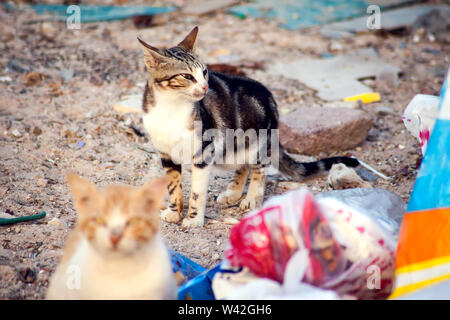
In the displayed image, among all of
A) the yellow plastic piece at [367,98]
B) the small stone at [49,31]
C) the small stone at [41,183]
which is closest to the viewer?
the small stone at [41,183]

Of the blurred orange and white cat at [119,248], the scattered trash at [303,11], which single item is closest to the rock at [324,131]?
the blurred orange and white cat at [119,248]

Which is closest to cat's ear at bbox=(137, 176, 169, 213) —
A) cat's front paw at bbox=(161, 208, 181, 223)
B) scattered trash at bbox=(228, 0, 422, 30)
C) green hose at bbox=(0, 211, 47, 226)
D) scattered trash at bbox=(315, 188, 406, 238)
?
scattered trash at bbox=(315, 188, 406, 238)

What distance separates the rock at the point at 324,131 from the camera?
425cm

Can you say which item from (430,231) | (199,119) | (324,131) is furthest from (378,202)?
(324,131)

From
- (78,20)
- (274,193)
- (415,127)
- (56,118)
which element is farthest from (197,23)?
(415,127)

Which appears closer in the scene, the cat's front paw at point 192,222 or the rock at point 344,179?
the cat's front paw at point 192,222

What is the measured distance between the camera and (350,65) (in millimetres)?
5922

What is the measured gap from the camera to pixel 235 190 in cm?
377

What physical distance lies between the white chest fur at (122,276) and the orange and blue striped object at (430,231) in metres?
0.92

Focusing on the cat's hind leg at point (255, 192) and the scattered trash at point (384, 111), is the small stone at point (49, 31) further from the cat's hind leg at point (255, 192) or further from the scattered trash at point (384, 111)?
the scattered trash at point (384, 111)

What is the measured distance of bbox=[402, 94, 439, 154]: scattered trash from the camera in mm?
2438

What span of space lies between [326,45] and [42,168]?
4.16 m

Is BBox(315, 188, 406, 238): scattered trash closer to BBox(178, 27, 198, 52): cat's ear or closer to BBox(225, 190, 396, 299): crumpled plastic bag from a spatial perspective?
BBox(225, 190, 396, 299): crumpled plastic bag

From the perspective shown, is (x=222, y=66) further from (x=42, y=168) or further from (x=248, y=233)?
(x=248, y=233)
